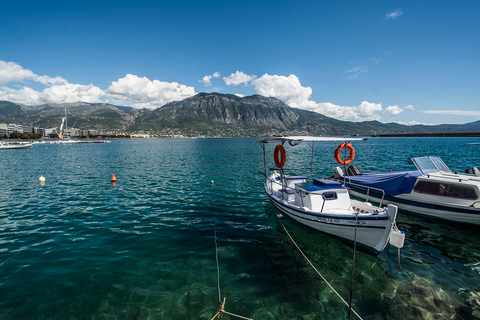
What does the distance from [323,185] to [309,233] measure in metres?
3.00

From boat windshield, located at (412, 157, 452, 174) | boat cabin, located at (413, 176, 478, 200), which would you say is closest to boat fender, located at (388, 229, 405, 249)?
boat cabin, located at (413, 176, 478, 200)

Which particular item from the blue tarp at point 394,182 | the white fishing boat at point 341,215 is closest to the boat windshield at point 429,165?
the blue tarp at point 394,182

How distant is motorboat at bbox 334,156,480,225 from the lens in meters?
13.1

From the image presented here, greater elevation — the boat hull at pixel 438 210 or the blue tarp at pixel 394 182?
the blue tarp at pixel 394 182

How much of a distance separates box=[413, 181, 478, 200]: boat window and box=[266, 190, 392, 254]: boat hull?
8.42 metres

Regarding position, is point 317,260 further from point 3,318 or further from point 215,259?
point 3,318

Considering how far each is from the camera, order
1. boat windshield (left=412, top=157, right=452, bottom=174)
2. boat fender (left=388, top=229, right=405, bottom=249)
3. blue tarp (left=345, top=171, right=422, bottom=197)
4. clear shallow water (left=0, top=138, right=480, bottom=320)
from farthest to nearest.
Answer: boat windshield (left=412, top=157, right=452, bottom=174) → blue tarp (left=345, top=171, right=422, bottom=197) → boat fender (left=388, top=229, right=405, bottom=249) → clear shallow water (left=0, top=138, right=480, bottom=320)

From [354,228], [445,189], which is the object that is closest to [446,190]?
[445,189]

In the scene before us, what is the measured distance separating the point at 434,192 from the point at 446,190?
2.04 ft

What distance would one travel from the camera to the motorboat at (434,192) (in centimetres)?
1308

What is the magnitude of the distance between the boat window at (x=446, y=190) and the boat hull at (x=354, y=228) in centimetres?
842

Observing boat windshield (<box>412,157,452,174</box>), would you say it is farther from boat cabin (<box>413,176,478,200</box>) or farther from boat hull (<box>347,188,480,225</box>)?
boat hull (<box>347,188,480,225</box>)

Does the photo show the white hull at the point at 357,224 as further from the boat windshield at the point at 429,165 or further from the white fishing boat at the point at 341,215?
the boat windshield at the point at 429,165

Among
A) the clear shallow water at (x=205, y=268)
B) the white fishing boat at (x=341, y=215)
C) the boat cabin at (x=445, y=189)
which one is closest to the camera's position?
the clear shallow water at (x=205, y=268)
